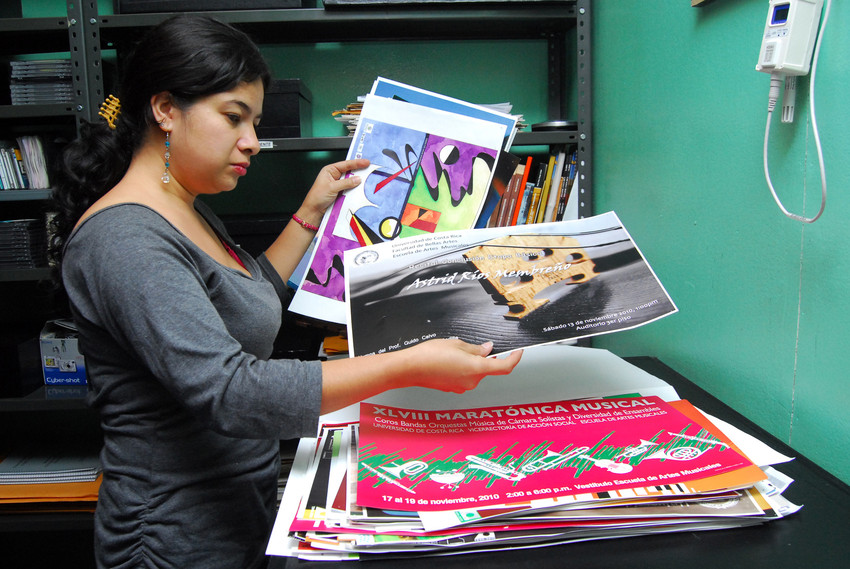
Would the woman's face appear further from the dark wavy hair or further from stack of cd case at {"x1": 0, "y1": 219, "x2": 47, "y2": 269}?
stack of cd case at {"x1": 0, "y1": 219, "x2": 47, "y2": 269}

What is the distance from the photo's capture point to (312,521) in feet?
1.75

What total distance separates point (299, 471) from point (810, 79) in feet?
2.46

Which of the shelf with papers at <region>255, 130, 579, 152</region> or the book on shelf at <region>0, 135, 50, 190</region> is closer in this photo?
the shelf with papers at <region>255, 130, 579, 152</region>

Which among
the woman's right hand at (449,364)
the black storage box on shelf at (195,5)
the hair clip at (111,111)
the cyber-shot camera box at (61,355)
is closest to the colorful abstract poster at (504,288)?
the woman's right hand at (449,364)

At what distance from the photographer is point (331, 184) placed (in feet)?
3.80

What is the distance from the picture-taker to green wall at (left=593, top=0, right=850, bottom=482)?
0.67 meters

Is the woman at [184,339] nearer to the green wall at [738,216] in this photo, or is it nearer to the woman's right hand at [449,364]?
the woman's right hand at [449,364]

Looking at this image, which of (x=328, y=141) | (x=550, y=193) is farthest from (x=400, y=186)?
(x=550, y=193)

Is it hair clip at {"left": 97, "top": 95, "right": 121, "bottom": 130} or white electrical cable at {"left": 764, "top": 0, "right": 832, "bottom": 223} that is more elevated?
hair clip at {"left": 97, "top": 95, "right": 121, "bottom": 130}

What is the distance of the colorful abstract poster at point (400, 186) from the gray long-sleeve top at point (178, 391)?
0.65 ft

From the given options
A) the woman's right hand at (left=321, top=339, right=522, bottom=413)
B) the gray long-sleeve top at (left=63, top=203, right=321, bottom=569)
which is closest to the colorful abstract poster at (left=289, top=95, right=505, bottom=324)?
the gray long-sleeve top at (left=63, top=203, right=321, bottom=569)

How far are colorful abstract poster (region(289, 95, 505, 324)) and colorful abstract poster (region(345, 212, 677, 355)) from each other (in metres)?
0.28

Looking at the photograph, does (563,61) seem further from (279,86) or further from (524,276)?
(524,276)

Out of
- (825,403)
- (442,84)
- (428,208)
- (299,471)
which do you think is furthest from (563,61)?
(299,471)
